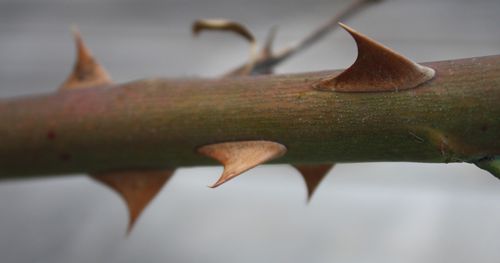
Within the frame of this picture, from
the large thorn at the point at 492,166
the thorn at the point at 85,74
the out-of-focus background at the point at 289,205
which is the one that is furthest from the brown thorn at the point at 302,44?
the out-of-focus background at the point at 289,205

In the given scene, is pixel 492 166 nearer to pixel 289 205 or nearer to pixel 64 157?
pixel 64 157

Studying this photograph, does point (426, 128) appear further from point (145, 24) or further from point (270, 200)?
point (145, 24)

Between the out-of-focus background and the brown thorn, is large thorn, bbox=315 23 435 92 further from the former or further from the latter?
the out-of-focus background

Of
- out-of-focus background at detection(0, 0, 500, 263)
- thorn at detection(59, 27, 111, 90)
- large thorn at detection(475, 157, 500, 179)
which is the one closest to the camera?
large thorn at detection(475, 157, 500, 179)

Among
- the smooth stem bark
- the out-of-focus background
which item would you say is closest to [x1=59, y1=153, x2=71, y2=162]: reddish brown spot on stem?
the smooth stem bark

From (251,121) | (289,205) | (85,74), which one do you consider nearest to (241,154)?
(251,121)

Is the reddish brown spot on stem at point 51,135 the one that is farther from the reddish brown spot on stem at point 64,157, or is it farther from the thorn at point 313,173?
the thorn at point 313,173

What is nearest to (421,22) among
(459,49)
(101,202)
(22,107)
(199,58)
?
(459,49)
